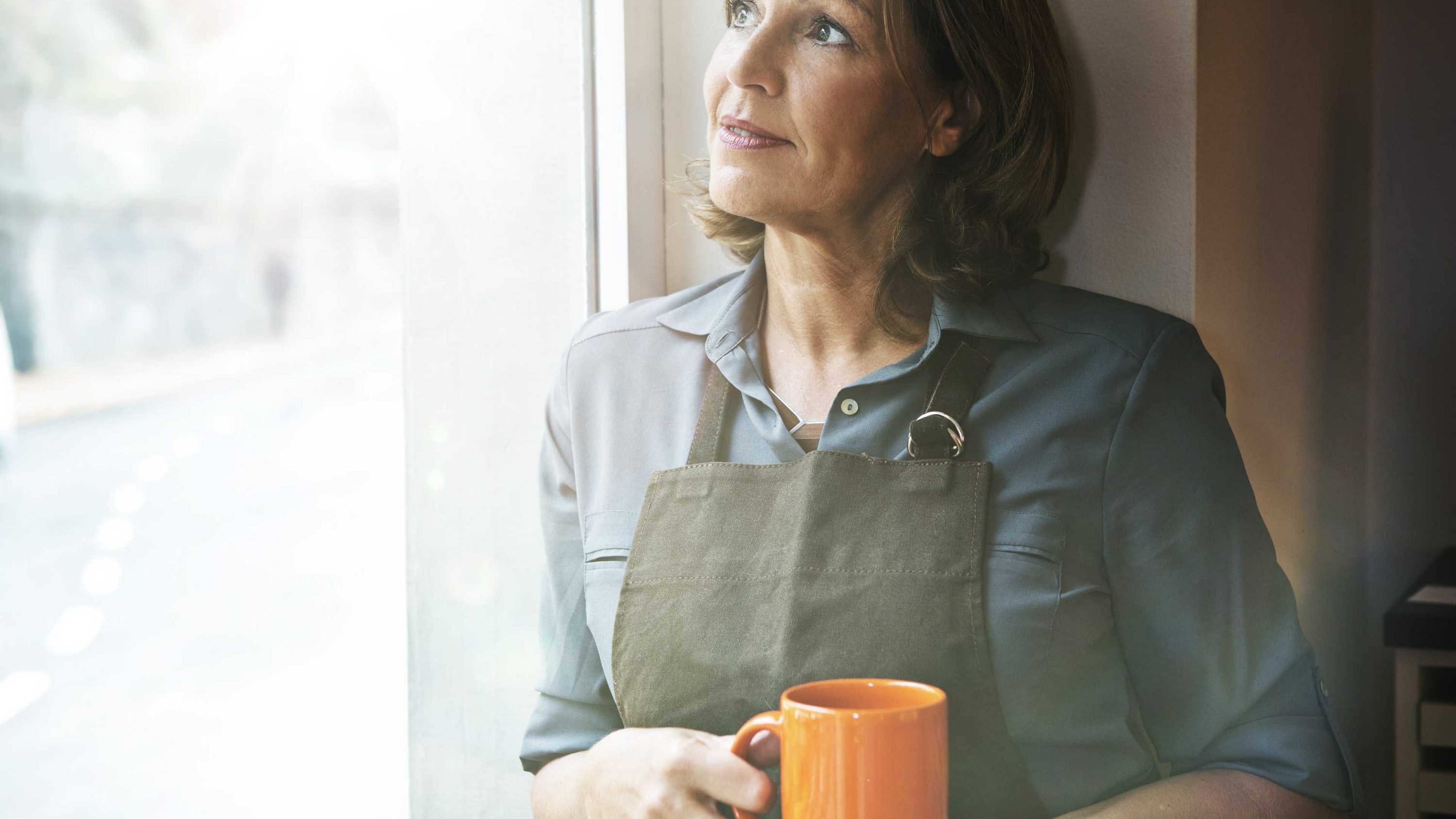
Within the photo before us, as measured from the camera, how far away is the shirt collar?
37.8 inches

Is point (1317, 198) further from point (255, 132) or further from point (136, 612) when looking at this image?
point (136, 612)

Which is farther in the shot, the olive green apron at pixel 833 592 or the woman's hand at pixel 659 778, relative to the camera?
the olive green apron at pixel 833 592

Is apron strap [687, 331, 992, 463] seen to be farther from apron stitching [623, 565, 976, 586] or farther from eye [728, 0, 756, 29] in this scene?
eye [728, 0, 756, 29]

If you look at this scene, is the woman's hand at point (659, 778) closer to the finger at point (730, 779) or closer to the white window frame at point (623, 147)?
the finger at point (730, 779)

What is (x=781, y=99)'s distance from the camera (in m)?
0.97

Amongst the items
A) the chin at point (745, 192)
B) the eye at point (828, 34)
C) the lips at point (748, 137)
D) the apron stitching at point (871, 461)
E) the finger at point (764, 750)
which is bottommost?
the finger at point (764, 750)

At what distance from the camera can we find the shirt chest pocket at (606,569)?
3.32 feet

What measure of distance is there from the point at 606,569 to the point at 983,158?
1.76ft

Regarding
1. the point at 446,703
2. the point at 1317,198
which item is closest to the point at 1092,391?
the point at 446,703

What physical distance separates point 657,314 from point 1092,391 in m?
0.45

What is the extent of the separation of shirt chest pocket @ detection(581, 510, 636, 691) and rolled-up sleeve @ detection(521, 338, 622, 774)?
0.06ft

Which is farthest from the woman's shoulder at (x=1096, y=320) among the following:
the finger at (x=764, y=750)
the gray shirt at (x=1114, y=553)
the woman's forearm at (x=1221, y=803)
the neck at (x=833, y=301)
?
the finger at (x=764, y=750)

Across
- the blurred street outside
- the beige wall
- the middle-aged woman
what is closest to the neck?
the middle-aged woman

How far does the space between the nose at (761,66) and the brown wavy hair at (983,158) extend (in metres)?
0.10
